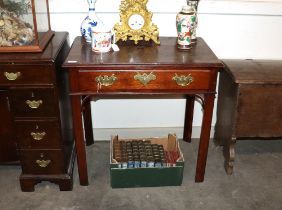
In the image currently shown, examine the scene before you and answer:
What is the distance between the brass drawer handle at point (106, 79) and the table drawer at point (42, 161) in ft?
1.64

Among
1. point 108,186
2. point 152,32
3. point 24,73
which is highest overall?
point 152,32

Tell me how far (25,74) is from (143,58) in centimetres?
61

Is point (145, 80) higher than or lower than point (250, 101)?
higher

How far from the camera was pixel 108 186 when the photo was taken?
2.13m

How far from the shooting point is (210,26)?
7.40 feet

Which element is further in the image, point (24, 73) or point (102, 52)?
point (102, 52)

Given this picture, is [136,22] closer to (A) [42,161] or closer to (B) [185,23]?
(B) [185,23]

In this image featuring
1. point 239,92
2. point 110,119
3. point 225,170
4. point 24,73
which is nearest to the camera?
point 24,73

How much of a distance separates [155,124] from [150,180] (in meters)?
0.58

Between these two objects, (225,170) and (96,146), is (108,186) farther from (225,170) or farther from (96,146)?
(225,170)

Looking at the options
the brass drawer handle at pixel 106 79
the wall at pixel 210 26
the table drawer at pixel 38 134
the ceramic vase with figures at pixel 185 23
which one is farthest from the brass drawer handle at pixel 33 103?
the ceramic vase with figures at pixel 185 23

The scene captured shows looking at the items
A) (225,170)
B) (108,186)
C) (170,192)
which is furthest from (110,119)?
(225,170)

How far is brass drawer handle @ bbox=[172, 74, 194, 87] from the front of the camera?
70.2 inches

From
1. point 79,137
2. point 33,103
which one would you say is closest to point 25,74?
point 33,103
